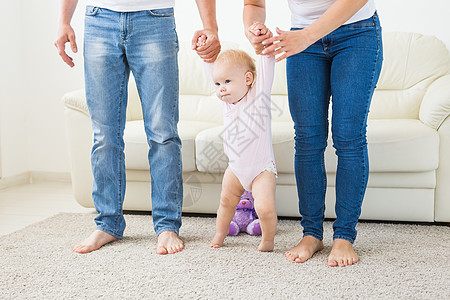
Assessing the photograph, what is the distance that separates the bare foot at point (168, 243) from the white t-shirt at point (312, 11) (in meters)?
0.88

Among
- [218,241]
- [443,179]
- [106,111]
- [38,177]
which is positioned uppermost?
[106,111]

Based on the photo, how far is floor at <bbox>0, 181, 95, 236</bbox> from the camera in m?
2.37

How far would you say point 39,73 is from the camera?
3.28 metres

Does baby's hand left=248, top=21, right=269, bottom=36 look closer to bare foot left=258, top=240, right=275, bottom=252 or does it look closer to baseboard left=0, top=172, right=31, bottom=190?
bare foot left=258, top=240, right=275, bottom=252

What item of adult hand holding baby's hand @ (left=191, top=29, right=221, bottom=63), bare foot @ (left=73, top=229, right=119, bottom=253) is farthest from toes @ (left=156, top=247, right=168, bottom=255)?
adult hand holding baby's hand @ (left=191, top=29, right=221, bottom=63)

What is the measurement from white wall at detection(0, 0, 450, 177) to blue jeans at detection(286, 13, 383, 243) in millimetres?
1521

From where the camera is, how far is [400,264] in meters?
1.59

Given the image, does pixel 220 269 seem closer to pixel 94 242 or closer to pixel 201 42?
pixel 94 242

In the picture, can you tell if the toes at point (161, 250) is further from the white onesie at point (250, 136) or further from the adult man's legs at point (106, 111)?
the white onesie at point (250, 136)

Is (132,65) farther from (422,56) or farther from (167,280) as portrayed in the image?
(422,56)

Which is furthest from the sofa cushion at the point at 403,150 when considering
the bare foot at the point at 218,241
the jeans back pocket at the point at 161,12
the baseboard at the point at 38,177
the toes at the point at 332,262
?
the baseboard at the point at 38,177

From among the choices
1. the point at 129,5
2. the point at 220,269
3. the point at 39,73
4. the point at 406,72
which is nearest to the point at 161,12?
the point at 129,5

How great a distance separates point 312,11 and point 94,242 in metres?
1.13

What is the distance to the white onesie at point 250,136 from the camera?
169 centimetres
